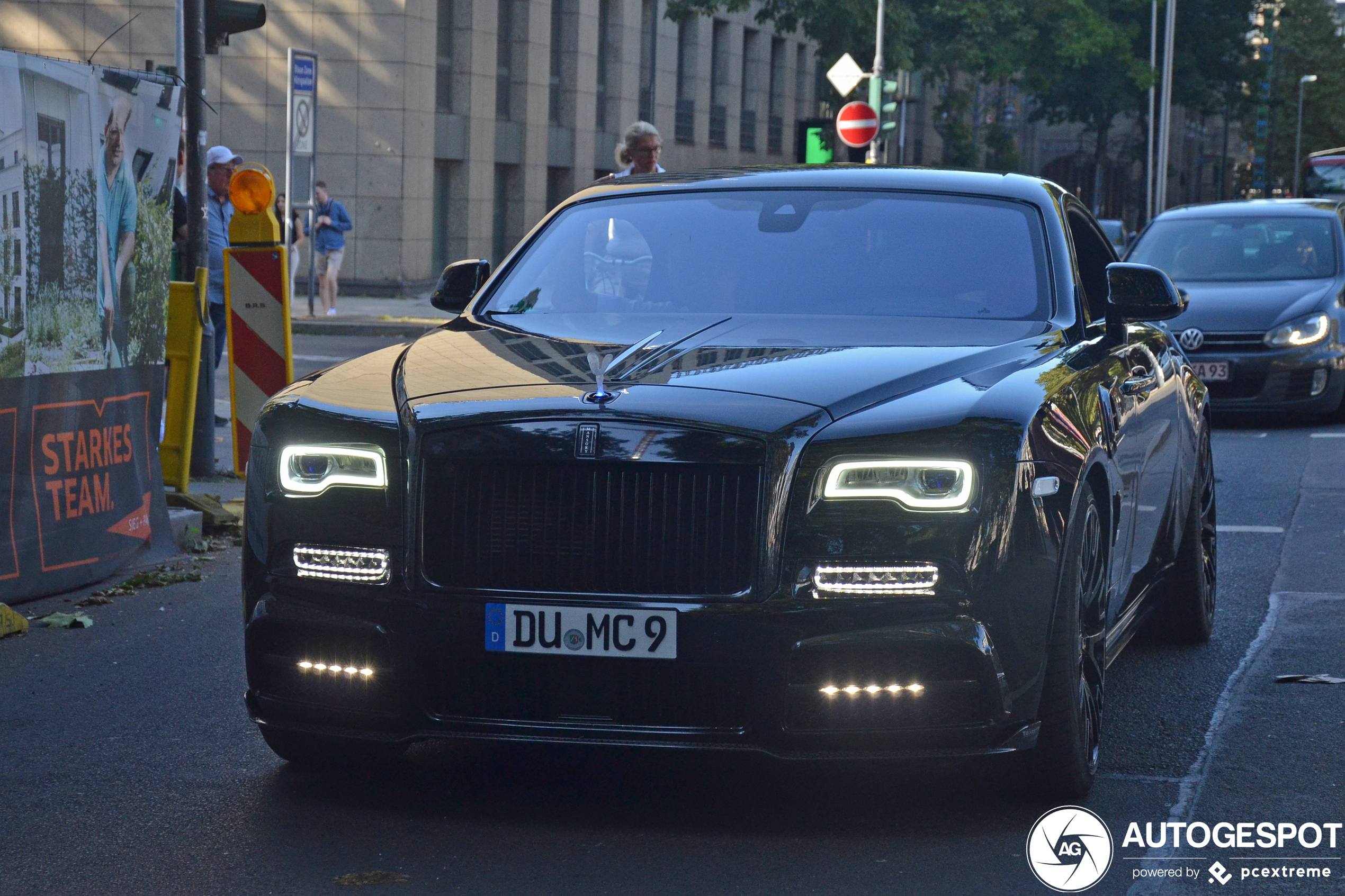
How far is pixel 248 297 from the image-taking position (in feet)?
33.1

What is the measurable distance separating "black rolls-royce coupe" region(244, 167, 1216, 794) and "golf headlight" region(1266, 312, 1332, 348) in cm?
1012

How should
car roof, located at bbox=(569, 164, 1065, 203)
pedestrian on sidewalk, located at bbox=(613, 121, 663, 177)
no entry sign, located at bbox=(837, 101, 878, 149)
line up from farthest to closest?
no entry sign, located at bbox=(837, 101, 878, 149)
pedestrian on sidewalk, located at bbox=(613, 121, 663, 177)
car roof, located at bbox=(569, 164, 1065, 203)

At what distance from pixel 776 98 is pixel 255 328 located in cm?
4173

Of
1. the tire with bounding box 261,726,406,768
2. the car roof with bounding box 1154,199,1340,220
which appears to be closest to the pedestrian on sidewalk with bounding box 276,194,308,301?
the car roof with bounding box 1154,199,1340,220

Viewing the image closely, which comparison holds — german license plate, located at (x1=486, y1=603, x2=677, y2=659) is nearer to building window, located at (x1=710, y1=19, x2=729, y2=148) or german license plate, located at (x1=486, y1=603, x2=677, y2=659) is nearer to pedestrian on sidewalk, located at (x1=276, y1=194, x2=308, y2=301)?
pedestrian on sidewalk, located at (x1=276, y1=194, x2=308, y2=301)

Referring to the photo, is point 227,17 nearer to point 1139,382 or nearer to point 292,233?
point 1139,382

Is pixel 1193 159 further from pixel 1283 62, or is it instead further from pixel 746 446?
pixel 746 446

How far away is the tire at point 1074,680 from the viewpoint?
426 centimetres

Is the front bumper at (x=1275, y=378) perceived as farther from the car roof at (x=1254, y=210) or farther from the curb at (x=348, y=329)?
the curb at (x=348, y=329)

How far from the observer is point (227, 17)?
34.3 feet

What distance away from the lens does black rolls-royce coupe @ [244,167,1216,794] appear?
394 centimetres

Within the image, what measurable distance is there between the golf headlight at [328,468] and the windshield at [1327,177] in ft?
142

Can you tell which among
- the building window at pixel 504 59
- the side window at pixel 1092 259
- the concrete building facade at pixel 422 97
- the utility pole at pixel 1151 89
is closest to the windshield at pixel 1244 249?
the side window at pixel 1092 259

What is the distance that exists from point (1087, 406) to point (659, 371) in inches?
43.8
